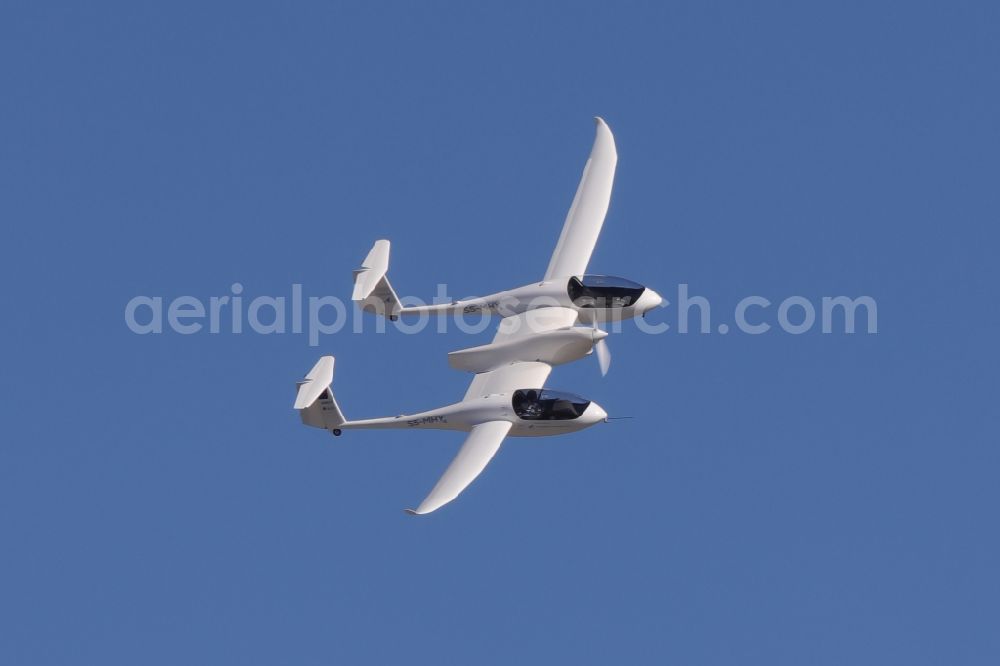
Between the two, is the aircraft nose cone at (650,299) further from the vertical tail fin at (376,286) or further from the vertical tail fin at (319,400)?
the vertical tail fin at (319,400)

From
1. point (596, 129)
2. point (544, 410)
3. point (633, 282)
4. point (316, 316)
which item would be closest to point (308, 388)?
point (316, 316)

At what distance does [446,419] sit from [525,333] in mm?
5680

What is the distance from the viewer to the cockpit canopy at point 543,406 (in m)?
60.1

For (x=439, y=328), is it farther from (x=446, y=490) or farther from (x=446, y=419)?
(x=446, y=490)

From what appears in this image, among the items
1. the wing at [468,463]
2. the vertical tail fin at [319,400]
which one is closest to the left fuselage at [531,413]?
the wing at [468,463]

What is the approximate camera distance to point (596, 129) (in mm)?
74062

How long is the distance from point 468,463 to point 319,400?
7.51 meters

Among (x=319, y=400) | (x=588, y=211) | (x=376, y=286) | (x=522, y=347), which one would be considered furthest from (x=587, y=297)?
(x=319, y=400)

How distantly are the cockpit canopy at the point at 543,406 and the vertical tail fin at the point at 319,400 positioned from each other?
6870 millimetres

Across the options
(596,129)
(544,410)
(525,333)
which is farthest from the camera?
(596,129)

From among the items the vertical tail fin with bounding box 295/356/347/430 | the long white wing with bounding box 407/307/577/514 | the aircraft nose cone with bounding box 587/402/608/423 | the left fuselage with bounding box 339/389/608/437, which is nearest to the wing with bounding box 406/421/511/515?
the long white wing with bounding box 407/307/577/514

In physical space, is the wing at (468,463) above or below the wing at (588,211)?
below

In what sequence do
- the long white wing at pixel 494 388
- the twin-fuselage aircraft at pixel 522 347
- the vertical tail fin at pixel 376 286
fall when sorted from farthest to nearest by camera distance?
1. the vertical tail fin at pixel 376 286
2. the twin-fuselage aircraft at pixel 522 347
3. the long white wing at pixel 494 388

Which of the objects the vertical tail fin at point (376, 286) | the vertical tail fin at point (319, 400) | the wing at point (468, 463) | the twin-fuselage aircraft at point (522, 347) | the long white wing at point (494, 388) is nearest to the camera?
the wing at point (468, 463)
